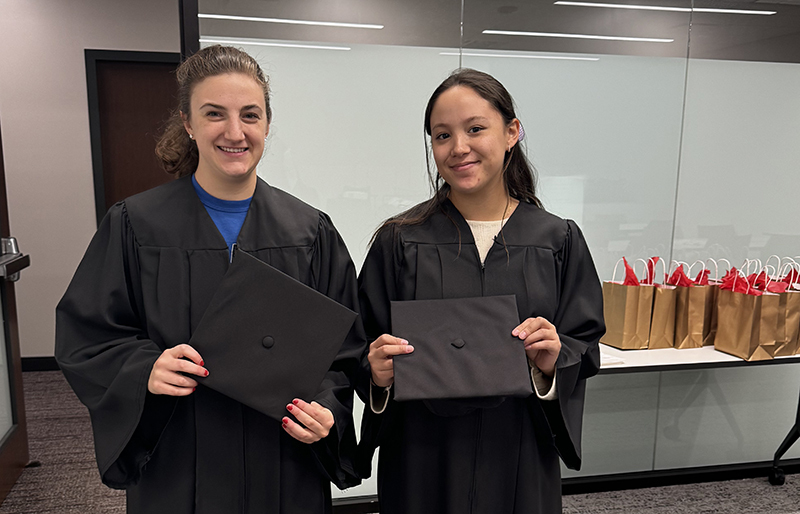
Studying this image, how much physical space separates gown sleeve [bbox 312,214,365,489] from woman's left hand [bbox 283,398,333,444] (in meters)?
0.06

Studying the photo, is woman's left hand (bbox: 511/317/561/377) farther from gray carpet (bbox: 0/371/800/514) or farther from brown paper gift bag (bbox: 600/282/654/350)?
gray carpet (bbox: 0/371/800/514)

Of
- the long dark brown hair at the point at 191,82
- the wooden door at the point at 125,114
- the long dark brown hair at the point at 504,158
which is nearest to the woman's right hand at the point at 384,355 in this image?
the long dark brown hair at the point at 504,158

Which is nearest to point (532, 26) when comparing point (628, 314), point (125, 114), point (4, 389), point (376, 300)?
point (628, 314)

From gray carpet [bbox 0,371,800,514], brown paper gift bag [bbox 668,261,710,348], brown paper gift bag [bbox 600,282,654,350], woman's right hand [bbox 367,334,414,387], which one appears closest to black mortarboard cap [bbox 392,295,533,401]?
woman's right hand [bbox 367,334,414,387]

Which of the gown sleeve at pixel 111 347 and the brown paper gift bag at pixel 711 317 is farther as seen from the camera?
the brown paper gift bag at pixel 711 317

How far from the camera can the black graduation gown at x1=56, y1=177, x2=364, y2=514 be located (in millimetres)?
1358

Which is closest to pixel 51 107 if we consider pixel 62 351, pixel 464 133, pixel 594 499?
pixel 62 351

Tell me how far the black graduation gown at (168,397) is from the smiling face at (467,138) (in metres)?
0.45

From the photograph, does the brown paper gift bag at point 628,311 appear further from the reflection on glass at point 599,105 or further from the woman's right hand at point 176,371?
the woman's right hand at point 176,371

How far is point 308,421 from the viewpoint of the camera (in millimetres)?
1294

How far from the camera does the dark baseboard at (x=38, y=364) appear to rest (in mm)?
5043

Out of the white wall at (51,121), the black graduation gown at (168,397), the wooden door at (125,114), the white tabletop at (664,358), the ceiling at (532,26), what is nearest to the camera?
the black graduation gown at (168,397)

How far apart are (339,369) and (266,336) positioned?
266mm

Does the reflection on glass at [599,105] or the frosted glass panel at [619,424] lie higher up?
the reflection on glass at [599,105]
